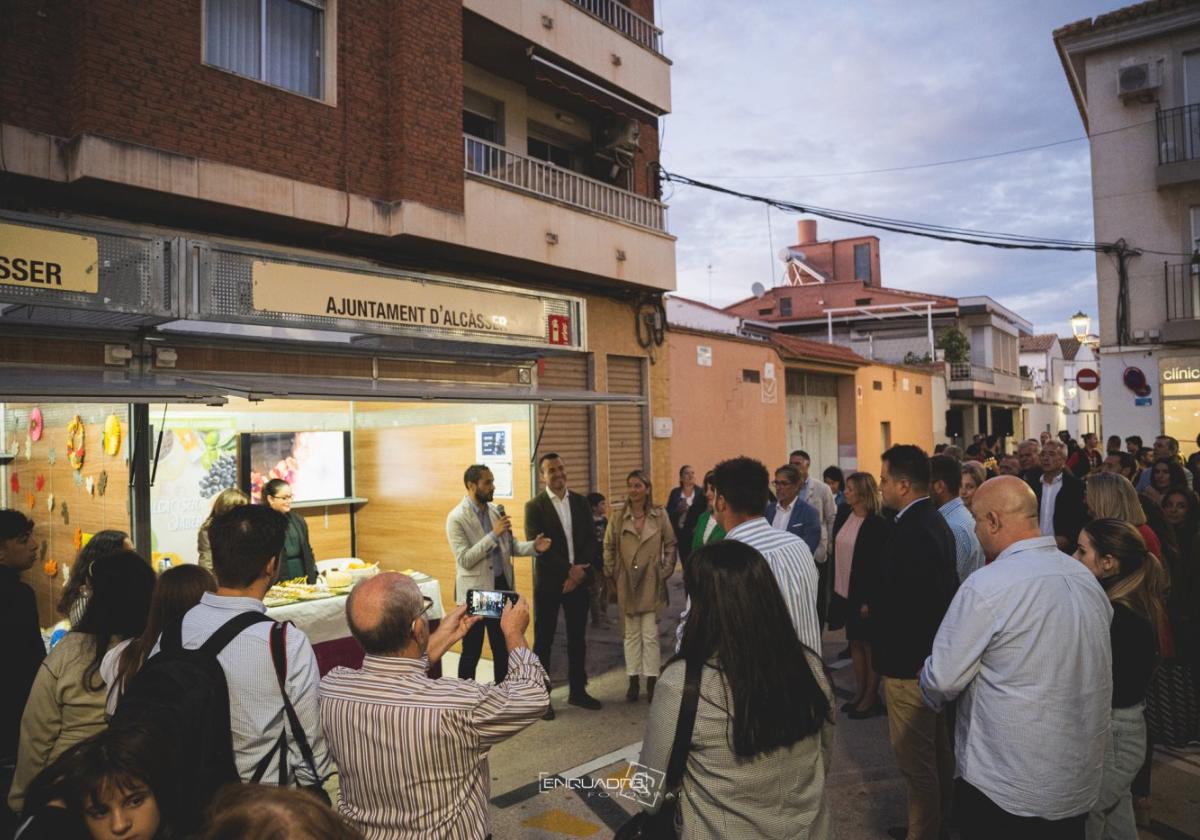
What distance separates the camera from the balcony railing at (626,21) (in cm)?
1340

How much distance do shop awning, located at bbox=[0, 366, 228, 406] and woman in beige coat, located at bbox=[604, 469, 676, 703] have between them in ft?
11.3

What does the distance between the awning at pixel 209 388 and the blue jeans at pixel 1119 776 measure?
496 cm

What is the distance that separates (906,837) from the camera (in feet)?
14.3

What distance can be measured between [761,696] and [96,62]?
26.5 feet

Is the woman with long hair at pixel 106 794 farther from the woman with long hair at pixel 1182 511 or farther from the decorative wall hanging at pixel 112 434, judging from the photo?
the woman with long hair at pixel 1182 511

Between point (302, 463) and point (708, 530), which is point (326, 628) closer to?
point (302, 463)

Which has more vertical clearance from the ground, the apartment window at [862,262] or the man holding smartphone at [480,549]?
the apartment window at [862,262]

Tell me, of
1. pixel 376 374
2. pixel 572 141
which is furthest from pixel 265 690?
pixel 572 141

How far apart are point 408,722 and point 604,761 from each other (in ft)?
12.0

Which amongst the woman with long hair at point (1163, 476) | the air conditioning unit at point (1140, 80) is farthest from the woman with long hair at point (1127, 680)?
the air conditioning unit at point (1140, 80)

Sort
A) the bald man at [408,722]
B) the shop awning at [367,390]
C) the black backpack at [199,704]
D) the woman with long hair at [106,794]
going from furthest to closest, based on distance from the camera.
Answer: the shop awning at [367,390]
the bald man at [408,722]
the black backpack at [199,704]
the woman with long hair at [106,794]

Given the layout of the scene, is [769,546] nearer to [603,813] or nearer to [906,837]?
[906,837]

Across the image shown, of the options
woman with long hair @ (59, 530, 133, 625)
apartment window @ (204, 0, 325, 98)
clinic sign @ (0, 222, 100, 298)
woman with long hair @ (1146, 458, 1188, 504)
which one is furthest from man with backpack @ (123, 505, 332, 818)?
woman with long hair @ (1146, 458, 1188, 504)

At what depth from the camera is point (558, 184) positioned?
42.0 feet
